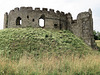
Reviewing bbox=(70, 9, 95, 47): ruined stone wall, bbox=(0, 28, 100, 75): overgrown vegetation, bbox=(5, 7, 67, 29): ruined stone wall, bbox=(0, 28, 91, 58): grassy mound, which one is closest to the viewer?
bbox=(0, 28, 100, 75): overgrown vegetation

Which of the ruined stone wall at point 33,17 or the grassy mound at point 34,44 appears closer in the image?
the grassy mound at point 34,44

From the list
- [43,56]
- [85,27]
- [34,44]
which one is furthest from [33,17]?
[43,56]

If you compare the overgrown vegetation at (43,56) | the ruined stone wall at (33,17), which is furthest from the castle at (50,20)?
the overgrown vegetation at (43,56)

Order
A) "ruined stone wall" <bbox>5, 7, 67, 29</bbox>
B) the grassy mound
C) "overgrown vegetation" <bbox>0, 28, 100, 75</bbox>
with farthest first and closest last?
"ruined stone wall" <bbox>5, 7, 67, 29</bbox>
the grassy mound
"overgrown vegetation" <bbox>0, 28, 100, 75</bbox>

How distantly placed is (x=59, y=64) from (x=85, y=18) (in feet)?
44.4

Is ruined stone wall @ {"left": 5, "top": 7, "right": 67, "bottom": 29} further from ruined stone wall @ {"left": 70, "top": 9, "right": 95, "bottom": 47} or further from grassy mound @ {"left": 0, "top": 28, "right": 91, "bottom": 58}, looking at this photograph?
grassy mound @ {"left": 0, "top": 28, "right": 91, "bottom": 58}

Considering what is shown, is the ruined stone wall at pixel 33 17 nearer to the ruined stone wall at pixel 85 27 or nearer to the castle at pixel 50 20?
the castle at pixel 50 20

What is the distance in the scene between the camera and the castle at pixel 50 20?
17.4 m

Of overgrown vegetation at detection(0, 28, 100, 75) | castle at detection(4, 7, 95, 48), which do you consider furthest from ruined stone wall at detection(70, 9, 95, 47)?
overgrown vegetation at detection(0, 28, 100, 75)

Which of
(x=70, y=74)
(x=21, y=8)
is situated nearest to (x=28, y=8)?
(x=21, y=8)

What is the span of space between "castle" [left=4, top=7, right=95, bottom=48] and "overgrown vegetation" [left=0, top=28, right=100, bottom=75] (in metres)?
3.35

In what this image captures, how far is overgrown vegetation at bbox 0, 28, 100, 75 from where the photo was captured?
5949mm

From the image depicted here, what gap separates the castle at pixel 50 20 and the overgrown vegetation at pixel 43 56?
335 cm

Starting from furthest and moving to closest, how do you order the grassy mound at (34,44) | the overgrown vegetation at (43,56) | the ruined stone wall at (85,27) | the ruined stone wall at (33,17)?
1. the ruined stone wall at (85,27)
2. the ruined stone wall at (33,17)
3. the grassy mound at (34,44)
4. the overgrown vegetation at (43,56)
